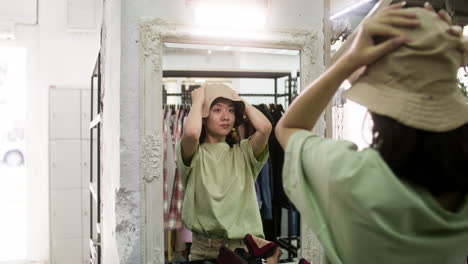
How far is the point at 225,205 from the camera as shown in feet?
3.88

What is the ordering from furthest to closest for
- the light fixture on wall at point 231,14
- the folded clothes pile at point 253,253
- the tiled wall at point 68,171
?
the tiled wall at point 68,171 → the light fixture on wall at point 231,14 → the folded clothes pile at point 253,253

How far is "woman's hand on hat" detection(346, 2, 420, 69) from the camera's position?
0.57 meters

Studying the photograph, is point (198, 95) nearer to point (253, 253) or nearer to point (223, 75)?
point (223, 75)

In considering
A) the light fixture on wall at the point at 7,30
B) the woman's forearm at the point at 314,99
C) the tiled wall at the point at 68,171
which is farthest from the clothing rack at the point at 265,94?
the light fixture on wall at the point at 7,30

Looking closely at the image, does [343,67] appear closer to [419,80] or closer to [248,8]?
[419,80]

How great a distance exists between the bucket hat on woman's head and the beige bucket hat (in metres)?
0.62

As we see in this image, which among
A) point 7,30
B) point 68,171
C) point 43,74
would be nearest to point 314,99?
point 68,171

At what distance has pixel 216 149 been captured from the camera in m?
1.20

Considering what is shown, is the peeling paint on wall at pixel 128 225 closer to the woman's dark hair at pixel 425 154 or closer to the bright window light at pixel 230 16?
the bright window light at pixel 230 16

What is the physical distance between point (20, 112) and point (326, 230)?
12.3 feet

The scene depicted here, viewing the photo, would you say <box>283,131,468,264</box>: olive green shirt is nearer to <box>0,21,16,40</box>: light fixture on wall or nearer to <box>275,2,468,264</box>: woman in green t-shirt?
<box>275,2,468,264</box>: woman in green t-shirt

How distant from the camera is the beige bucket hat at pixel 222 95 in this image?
1.19 metres

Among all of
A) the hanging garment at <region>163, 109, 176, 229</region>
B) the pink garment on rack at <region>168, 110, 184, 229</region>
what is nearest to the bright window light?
the hanging garment at <region>163, 109, 176, 229</region>

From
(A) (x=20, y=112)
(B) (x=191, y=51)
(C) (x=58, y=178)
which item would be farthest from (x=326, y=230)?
(A) (x=20, y=112)
